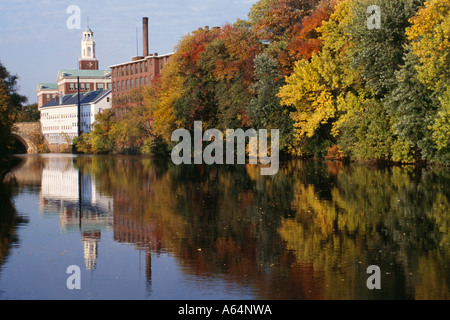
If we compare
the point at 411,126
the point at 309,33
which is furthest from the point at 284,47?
the point at 411,126

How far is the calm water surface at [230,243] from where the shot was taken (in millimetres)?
11461

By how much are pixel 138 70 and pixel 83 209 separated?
121288 millimetres

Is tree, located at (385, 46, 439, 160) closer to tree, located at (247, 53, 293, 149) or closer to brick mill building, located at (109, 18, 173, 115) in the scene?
tree, located at (247, 53, 293, 149)

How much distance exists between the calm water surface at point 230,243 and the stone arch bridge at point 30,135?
13359 cm

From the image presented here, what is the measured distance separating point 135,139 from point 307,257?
3279 inches

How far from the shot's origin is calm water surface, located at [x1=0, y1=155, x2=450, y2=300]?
11.5 m

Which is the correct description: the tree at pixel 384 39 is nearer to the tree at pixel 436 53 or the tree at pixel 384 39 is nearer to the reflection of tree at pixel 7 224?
the tree at pixel 436 53

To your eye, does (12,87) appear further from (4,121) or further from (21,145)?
(21,145)

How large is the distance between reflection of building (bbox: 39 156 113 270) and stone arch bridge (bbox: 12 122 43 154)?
12646 cm

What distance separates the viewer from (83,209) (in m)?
24.0
